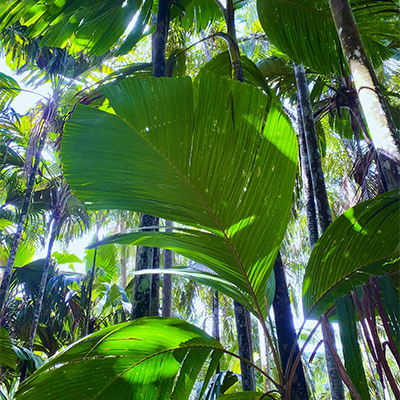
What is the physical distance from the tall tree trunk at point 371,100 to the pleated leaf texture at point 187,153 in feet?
1.10

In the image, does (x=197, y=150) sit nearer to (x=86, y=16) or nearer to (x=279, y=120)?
(x=279, y=120)

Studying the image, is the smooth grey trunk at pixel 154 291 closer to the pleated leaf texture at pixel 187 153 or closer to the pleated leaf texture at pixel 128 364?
the pleated leaf texture at pixel 128 364

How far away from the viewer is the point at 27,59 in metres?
7.17

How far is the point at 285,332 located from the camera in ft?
5.49

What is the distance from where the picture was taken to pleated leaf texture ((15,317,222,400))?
51.8 inches

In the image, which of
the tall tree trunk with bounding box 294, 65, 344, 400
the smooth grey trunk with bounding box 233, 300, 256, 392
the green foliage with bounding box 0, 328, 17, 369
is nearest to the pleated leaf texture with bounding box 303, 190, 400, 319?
the smooth grey trunk with bounding box 233, 300, 256, 392

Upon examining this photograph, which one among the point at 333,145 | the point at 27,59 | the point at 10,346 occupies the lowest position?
the point at 10,346

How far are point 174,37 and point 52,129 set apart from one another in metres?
3.14

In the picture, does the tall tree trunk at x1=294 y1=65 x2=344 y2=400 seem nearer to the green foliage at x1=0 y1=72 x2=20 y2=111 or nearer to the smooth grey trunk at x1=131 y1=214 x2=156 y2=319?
the smooth grey trunk at x1=131 y1=214 x2=156 y2=319

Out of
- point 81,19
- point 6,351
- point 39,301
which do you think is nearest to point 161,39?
point 81,19

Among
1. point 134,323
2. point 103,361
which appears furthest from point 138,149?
point 103,361

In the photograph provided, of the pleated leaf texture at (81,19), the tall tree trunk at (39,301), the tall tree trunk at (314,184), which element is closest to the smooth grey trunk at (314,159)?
the tall tree trunk at (314,184)

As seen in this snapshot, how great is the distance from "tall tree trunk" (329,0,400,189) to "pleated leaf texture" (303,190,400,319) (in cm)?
14

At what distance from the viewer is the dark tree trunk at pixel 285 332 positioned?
1.50 m
